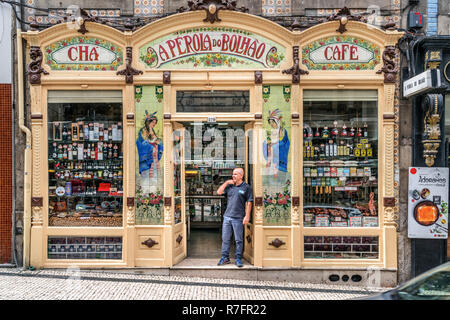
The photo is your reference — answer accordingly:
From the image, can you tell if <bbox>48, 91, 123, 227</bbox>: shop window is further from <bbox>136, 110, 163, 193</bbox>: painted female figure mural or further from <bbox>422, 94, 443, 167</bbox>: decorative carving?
<bbox>422, 94, 443, 167</bbox>: decorative carving

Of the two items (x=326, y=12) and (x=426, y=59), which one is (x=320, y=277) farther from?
(x=326, y=12)

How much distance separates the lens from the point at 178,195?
296 inches

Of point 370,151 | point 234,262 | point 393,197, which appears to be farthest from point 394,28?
point 234,262

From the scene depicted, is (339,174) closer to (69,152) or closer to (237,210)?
(237,210)

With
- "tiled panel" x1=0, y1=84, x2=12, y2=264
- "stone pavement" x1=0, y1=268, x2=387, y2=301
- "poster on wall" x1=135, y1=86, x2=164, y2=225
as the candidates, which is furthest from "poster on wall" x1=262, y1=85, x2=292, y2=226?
"tiled panel" x1=0, y1=84, x2=12, y2=264

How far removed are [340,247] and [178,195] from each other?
3.27m

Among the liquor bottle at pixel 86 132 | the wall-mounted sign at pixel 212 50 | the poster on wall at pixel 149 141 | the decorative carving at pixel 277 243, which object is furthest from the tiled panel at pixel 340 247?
the liquor bottle at pixel 86 132

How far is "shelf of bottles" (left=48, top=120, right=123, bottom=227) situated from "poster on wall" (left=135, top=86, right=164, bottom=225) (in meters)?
0.43

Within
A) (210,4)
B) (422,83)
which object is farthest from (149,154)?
(422,83)

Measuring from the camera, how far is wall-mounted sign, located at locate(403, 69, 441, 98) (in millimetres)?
6254

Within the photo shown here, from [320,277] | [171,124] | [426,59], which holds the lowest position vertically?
[320,277]

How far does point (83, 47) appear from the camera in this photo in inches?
281

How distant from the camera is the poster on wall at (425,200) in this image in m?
7.04

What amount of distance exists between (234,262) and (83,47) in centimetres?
501
